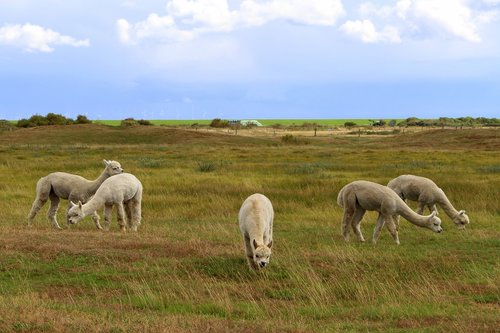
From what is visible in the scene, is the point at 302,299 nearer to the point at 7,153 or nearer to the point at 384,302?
the point at 384,302

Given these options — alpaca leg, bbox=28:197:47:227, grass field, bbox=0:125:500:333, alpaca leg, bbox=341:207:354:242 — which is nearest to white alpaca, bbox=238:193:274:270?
grass field, bbox=0:125:500:333

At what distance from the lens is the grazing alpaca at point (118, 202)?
14.2 metres

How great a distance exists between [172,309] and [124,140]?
54.7 metres


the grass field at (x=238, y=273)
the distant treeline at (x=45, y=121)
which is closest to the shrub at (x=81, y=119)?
the distant treeline at (x=45, y=121)

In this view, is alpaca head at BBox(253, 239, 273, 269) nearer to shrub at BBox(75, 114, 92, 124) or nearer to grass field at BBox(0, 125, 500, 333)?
grass field at BBox(0, 125, 500, 333)

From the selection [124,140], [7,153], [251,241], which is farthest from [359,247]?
[124,140]

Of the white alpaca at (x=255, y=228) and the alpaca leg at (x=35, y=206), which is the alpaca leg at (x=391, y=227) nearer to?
the white alpaca at (x=255, y=228)

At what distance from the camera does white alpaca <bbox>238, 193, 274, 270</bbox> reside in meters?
10.4

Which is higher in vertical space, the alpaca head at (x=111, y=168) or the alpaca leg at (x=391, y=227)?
the alpaca head at (x=111, y=168)

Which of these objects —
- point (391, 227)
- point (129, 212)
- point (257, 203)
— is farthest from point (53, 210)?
point (391, 227)

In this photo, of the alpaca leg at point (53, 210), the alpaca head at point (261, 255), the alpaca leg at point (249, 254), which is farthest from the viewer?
the alpaca leg at point (53, 210)

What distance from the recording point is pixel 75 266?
11.1m

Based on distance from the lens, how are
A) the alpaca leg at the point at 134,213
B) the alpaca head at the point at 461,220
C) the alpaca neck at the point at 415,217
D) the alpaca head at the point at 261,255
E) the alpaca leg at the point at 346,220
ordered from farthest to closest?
the alpaca head at the point at 461,220 < the alpaca leg at the point at 134,213 < the alpaca leg at the point at 346,220 < the alpaca neck at the point at 415,217 < the alpaca head at the point at 261,255

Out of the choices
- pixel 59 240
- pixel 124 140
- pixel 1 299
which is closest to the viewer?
pixel 1 299
